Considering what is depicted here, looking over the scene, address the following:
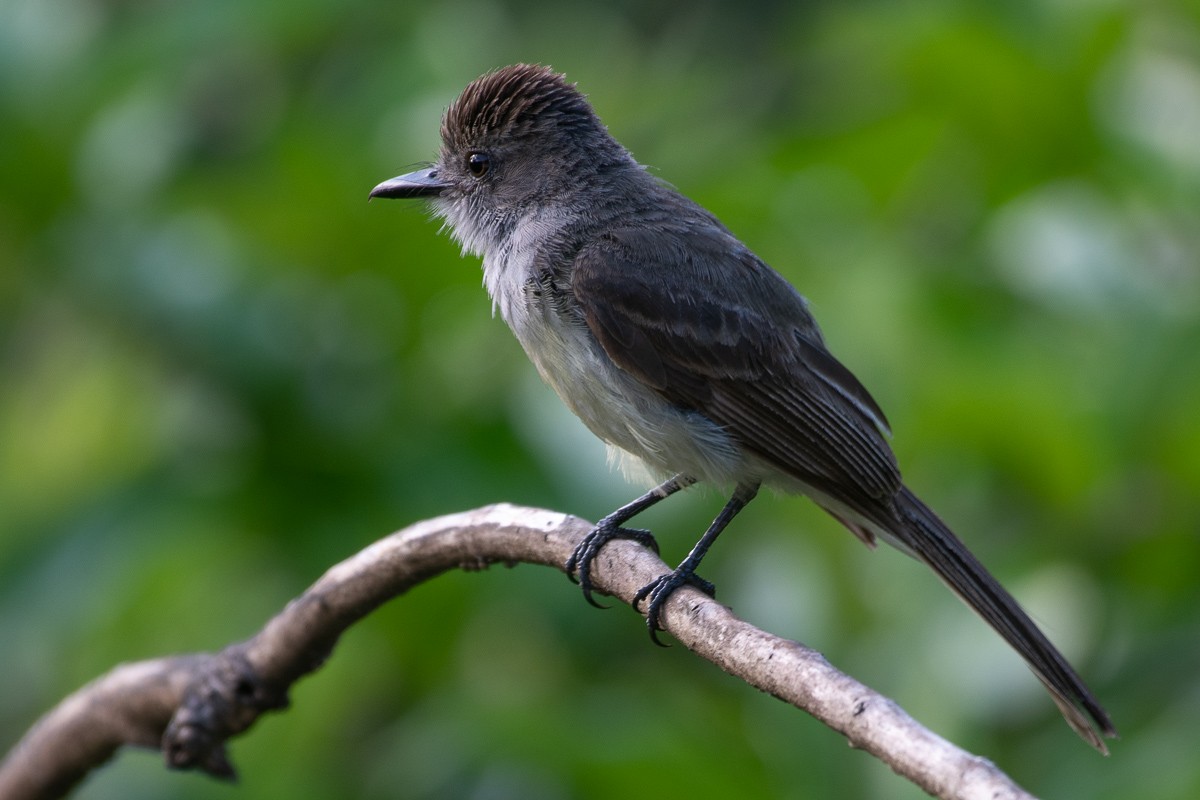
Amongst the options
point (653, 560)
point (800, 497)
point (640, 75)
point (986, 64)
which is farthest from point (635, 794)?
point (640, 75)

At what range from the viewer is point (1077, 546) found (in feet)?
13.5

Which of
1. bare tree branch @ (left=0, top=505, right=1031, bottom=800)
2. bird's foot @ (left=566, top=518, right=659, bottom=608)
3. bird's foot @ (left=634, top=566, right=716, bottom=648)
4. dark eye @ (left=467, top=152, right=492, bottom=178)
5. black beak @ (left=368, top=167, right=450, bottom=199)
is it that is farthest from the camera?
dark eye @ (left=467, top=152, right=492, bottom=178)

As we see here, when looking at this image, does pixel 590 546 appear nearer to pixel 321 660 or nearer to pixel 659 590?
pixel 659 590

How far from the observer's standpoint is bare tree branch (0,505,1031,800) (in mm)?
2684

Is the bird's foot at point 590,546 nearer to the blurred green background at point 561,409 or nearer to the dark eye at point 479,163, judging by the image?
the blurred green background at point 561,409

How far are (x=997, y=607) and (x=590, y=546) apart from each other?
3.31ft

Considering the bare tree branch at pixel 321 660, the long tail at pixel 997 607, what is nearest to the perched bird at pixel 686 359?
the long tail at pixel 997 607

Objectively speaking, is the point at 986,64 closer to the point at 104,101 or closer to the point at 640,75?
the point at 640,75

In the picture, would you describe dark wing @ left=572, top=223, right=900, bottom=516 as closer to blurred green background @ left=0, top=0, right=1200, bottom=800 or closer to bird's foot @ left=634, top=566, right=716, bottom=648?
blurred green background @ left=0, top=0, right=1200, bottom=800

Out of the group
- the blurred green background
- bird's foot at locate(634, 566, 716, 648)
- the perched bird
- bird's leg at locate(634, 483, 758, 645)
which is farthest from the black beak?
bird's foot at locate(634, 566, 716, 648)

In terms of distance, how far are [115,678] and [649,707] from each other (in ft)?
4.29

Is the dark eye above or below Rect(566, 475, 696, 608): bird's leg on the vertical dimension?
above

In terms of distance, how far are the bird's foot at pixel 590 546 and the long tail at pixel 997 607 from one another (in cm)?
67

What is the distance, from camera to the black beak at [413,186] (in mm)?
4430
